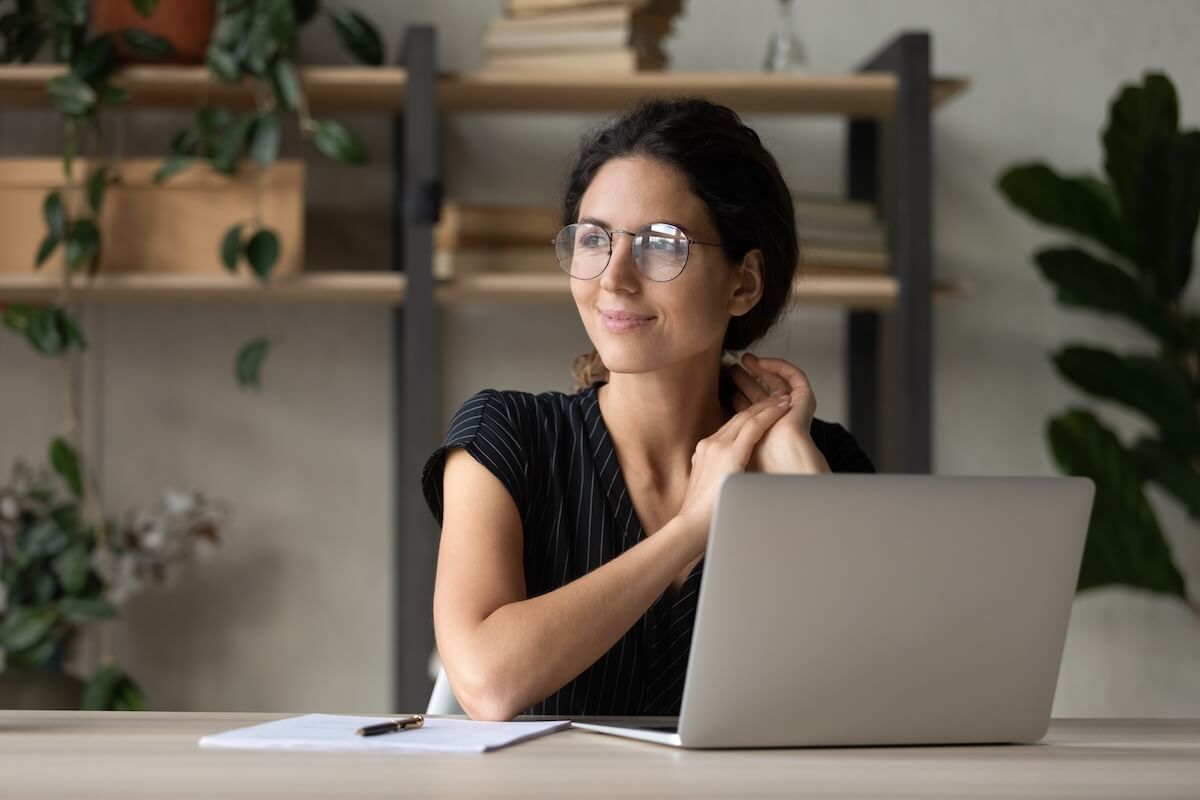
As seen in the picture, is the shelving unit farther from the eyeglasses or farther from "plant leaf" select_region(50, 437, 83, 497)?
the eyeglasses

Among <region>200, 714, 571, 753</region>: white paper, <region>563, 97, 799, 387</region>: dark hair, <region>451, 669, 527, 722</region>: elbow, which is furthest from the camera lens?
<region>563, 97, 799, 387</region>: dark hair

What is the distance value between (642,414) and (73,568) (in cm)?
132

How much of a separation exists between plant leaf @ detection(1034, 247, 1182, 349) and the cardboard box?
5.02 feet

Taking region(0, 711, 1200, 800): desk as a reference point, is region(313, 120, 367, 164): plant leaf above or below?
above

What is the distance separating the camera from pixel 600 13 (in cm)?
259

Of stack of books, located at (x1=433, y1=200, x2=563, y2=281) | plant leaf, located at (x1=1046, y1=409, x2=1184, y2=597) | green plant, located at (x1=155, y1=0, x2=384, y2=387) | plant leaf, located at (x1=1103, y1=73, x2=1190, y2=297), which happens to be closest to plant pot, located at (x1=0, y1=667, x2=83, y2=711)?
green plant, located at (x1=155, y1=0, x2=384, y2=387)

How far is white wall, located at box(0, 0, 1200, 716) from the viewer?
9.41 ft

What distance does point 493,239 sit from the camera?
104 inches

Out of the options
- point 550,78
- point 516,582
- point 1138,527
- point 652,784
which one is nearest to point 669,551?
point 516,582

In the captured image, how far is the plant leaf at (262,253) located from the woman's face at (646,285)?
1.02 m

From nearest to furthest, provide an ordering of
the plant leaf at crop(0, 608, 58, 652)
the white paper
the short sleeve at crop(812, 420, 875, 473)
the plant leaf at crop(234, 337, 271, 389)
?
the white paper < the short sleeve at crop(812, 420, 875, 473) < the plant leaf at crop(0, 608, 58, 652) < the plant leaf at crop(234, 337, 271, 389)

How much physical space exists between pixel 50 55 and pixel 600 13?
1.17m

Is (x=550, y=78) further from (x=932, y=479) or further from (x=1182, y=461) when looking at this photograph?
(x=932, y=479)

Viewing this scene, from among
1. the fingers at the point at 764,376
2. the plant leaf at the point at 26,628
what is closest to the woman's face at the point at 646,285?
the fingers at the point at 764,376
